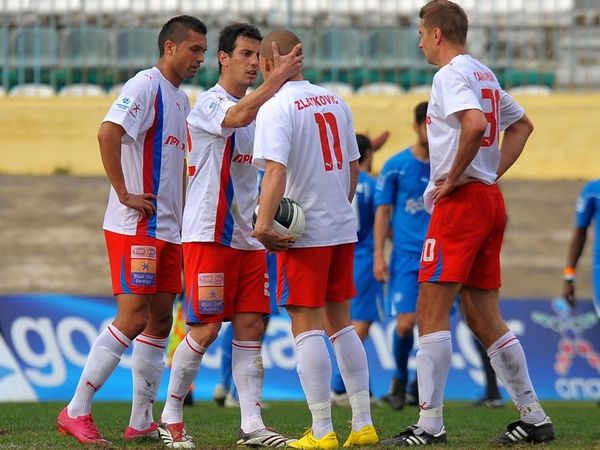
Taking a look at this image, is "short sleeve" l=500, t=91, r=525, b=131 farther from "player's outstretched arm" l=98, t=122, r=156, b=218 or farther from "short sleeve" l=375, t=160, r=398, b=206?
"short sleeve" l=375, t=160, r=398, b=206

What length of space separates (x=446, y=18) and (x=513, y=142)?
90cm

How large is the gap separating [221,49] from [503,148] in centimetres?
175

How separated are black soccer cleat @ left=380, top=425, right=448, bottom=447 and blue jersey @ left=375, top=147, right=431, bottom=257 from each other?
396 centimetres

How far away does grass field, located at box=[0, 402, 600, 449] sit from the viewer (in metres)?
6.92

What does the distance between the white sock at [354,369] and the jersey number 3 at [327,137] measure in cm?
92

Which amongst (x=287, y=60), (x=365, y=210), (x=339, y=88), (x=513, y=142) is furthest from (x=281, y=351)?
(x=339, y=88)

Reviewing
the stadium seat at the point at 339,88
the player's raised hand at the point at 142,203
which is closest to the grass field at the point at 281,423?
the player's raised hand at the point at 142,203

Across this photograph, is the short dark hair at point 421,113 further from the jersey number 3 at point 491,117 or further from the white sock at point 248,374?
the white sock at point 248,374

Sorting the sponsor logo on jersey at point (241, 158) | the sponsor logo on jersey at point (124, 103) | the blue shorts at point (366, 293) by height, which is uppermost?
the sponsor logo on jersey at point (124, 103)

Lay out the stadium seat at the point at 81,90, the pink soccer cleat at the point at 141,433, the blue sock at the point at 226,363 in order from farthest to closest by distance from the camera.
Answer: the stadium seat at the point at 81,90 < the blue sock at the point at 226,363 < the pink soccer cleat at the point at 141,433

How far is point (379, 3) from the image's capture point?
775 inches

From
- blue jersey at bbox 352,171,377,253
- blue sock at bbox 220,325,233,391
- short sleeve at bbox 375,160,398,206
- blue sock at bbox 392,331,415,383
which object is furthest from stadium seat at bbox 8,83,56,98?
blue sock at bbox 392,331,415,383

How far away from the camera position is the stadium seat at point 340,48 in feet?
63.2

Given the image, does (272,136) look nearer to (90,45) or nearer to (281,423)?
(281,423)
